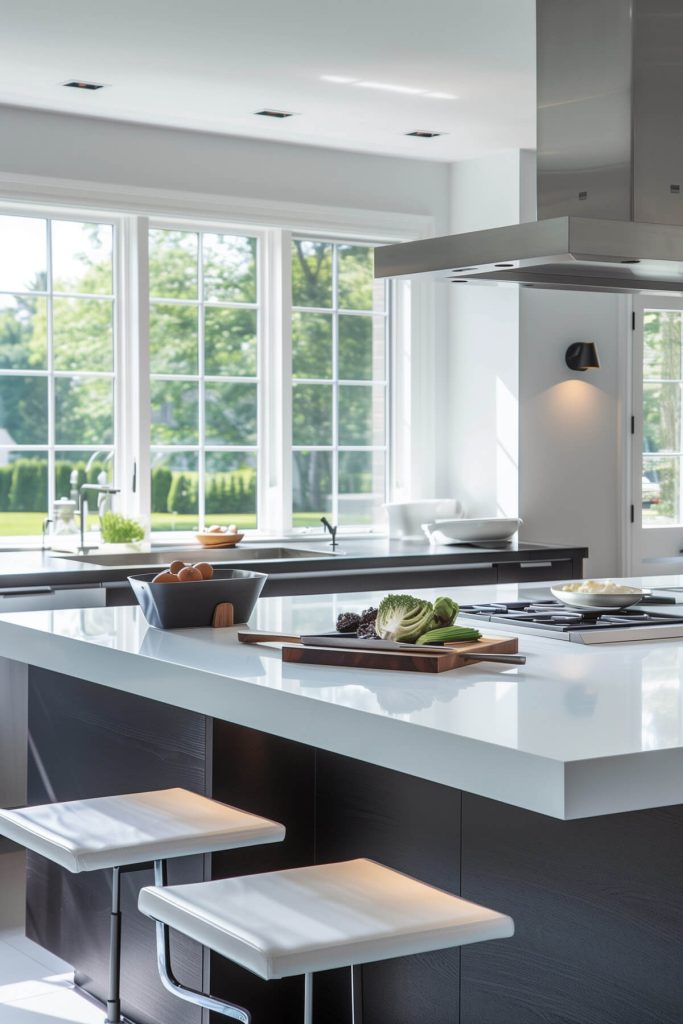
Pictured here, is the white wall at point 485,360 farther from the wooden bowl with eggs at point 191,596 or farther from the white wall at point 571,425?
the wooden bowl with eggs at point 191,596

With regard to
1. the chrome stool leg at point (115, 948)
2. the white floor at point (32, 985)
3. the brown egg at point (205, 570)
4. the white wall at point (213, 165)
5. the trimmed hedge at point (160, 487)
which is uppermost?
the white wall at point (213, 165)

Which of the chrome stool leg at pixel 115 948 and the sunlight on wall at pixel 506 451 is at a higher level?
the sunlight on wall at pixel 506 451

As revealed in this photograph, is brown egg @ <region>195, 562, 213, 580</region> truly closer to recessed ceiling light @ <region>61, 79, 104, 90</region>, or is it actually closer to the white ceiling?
the white ceiling

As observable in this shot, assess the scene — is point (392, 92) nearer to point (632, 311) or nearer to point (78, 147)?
point (78, 147)

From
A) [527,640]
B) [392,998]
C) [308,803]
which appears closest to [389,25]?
[527,640]

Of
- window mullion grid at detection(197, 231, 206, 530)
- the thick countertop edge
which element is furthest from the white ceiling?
the thick countertop edge

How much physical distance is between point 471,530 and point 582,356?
1154mm

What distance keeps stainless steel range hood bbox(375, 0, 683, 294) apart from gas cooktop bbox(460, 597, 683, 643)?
29.9 inches

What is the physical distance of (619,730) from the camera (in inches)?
65.2

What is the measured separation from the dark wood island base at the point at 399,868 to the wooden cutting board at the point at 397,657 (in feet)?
0.78

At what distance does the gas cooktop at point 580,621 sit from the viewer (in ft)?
8.29

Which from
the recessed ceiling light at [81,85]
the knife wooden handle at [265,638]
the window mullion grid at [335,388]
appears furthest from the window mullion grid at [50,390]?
the knife wooden handle at [265,638]

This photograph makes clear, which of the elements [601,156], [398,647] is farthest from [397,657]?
[601,156]

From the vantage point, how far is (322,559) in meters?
4.71
